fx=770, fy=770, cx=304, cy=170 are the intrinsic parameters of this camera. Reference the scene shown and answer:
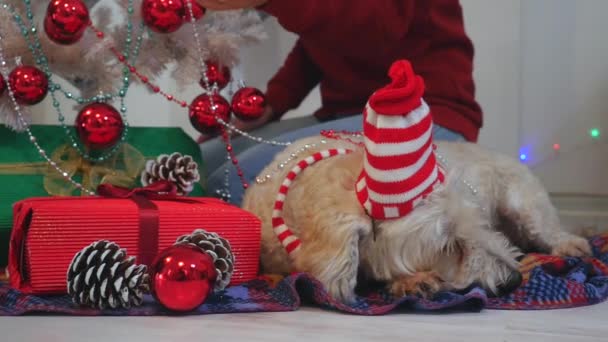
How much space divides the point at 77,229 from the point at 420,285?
58 cm

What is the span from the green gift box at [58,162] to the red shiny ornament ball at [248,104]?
16 centimetres

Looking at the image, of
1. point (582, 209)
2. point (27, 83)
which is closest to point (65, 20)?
point (27, 83)

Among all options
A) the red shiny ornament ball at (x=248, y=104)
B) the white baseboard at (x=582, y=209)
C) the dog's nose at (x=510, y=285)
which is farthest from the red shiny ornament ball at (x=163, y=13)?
the white baseboard at (x=582, y=209)

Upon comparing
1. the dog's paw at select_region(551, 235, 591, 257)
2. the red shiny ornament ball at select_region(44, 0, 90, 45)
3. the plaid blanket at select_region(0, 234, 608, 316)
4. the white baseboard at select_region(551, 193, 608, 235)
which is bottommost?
the plaid blanket at select_region(0, 234, 608, 316)

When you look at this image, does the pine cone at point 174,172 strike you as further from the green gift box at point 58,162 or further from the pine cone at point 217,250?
the pine cone at point 217,250

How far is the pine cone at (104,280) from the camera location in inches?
47.6

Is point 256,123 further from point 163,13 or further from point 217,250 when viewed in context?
point 217,250

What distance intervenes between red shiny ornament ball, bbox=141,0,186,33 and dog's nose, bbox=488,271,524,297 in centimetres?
92

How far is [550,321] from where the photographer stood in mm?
1216

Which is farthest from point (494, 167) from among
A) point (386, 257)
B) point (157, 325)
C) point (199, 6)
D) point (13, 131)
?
point (13, 131)

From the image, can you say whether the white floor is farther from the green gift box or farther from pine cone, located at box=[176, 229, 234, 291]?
the green gift box

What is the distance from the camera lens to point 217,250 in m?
1.30

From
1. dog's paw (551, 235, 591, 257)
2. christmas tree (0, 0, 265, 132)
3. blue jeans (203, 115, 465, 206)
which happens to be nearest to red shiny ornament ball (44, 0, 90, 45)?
christmas tree (0, 0, 265, 132)

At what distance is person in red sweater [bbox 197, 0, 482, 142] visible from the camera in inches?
68.0
